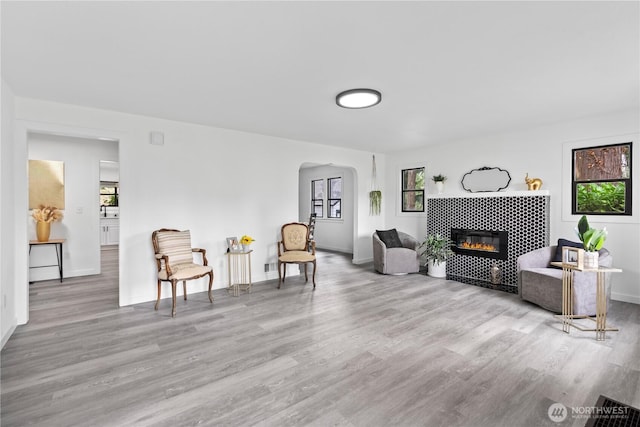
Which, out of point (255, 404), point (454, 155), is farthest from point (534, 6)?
point (454, 155)

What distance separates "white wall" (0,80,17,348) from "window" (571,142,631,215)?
6725mm

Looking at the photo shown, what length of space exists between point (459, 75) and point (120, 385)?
375 centimetres

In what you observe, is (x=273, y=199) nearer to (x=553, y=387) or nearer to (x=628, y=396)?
(x=553, y=387)

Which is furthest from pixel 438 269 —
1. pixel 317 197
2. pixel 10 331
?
pixel 10 331

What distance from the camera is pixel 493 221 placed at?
5.11 meters

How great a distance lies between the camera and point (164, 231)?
4152mm

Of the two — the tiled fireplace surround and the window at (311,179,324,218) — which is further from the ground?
the window at (311,179,324,218)

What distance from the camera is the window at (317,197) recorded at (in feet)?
30.1

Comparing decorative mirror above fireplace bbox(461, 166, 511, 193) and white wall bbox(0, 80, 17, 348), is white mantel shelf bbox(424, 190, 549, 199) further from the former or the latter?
white wall bbox(0, 80, 17, 348)

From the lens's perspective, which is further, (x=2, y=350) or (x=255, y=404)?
(x=2, y=350)

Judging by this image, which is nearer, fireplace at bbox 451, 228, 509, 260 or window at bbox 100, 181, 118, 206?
fireplace at bbox 451, 228, 509, 260

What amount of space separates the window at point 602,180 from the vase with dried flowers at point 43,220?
808 cm

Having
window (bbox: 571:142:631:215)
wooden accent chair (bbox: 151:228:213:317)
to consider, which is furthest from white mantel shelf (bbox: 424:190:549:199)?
wooden accent chair (bbox: 151:228:213:317)

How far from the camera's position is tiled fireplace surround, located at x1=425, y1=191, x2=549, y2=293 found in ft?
15.1
